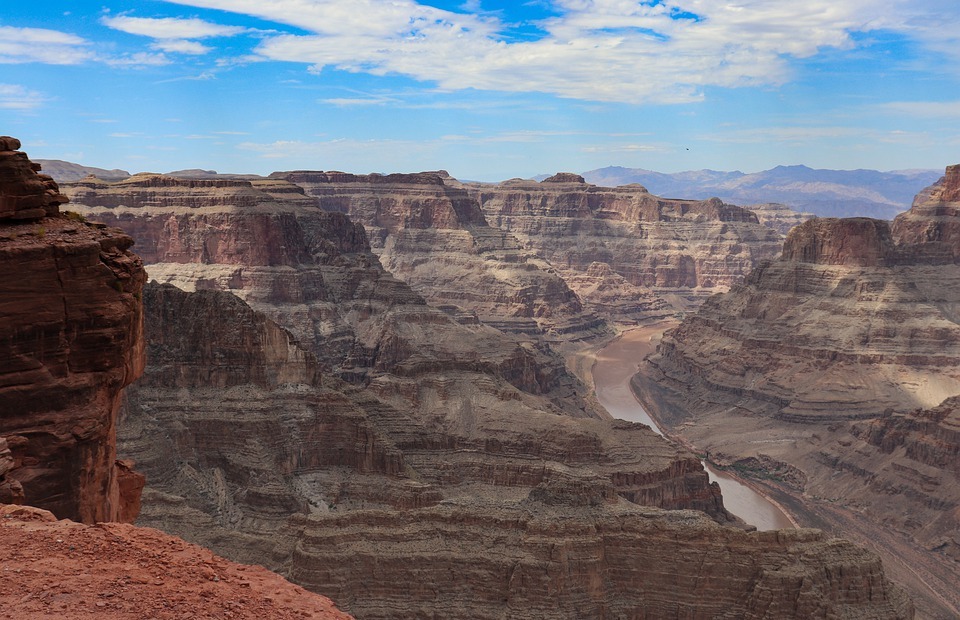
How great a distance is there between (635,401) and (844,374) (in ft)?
Result: 80.9

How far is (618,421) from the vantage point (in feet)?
249

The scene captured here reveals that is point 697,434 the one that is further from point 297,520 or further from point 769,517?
point 297,520

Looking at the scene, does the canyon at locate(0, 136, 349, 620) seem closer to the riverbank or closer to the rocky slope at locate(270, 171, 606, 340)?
the riverbank

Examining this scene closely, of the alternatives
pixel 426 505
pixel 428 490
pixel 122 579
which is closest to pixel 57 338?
pixel 122 579

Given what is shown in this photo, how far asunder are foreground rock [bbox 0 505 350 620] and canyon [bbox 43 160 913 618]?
26.3m

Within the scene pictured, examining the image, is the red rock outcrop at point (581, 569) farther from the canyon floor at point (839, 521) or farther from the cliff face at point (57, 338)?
the cliff face at point (57, 338)

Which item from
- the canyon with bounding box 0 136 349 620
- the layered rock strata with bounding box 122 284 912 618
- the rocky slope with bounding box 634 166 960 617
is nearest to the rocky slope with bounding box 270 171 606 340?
the rocky slope with bounding box 634 166 960 617

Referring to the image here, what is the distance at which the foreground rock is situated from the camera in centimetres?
1375

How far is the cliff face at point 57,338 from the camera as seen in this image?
22062 millimetres

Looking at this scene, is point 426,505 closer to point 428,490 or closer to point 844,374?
point 428,490

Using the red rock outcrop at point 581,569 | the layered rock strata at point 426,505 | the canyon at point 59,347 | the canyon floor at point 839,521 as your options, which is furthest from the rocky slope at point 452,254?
the canyon at point 59,347

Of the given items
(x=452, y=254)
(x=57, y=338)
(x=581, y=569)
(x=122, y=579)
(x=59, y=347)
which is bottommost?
(x=581, y=569)

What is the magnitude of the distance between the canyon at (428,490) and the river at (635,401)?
40.6 feet

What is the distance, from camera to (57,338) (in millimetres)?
22625
